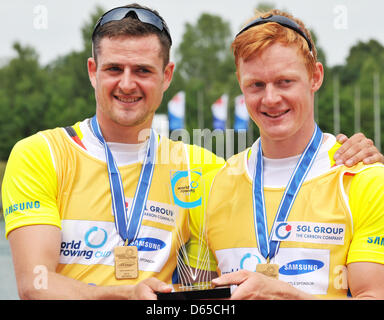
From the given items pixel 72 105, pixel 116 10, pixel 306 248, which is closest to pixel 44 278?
pixel 306 248

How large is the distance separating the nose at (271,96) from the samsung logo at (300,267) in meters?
0.99

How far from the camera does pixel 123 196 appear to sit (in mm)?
3582

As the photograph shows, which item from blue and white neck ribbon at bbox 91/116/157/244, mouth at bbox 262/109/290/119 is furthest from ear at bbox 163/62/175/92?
mouth at bbox 262/109/290/119

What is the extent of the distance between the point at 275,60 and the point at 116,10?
117 centimetres

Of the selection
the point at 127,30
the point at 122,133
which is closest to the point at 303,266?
the point at 122,133

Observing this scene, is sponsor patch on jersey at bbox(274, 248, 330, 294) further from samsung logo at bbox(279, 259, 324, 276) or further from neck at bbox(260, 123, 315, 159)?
neck at bbox(260, 123, 315, 159)

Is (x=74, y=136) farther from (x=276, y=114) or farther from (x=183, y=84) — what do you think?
(x=183, y=84)

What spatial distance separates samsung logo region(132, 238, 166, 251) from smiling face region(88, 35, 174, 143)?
775mm

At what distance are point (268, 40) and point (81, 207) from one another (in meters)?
1.60

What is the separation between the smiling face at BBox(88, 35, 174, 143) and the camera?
11.6ft

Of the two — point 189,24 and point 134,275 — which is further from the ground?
point 189,24

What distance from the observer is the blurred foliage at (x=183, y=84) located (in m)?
34.1
